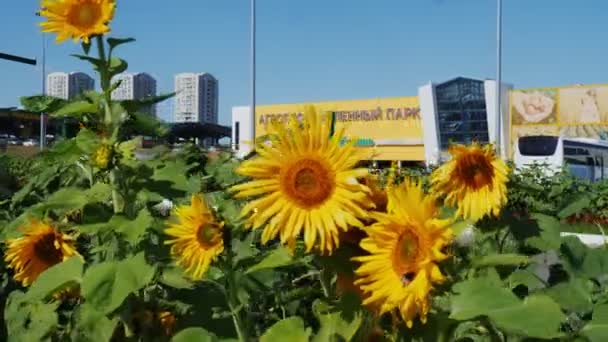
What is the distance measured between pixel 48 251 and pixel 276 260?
3.14 feet

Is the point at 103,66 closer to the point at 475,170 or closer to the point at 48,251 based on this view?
the point at 48,251

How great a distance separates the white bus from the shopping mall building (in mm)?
8234

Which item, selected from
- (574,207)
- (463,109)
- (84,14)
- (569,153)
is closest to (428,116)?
(463,109)

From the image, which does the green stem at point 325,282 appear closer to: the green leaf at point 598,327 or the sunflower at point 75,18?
the green leaf at point 598,327

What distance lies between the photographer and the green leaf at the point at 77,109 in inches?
77.2

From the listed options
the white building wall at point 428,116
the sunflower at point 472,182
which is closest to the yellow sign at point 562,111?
the white building wall at point 428,116

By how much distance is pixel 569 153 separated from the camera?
77.6ft

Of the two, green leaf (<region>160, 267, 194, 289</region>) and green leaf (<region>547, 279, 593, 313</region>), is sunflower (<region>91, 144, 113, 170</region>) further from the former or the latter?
green leaf (<region>547, 279, 593, 313</region>)

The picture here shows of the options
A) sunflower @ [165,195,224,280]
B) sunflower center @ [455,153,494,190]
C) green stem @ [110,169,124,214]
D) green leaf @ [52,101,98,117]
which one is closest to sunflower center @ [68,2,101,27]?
green leaf @ [52,101,98,117]

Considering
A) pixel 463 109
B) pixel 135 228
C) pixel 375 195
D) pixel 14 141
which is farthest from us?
pixel 463 109

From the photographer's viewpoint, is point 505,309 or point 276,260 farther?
point 276,260

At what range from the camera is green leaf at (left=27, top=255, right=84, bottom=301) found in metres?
1.79

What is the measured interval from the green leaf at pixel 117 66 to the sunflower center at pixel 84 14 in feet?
0.51

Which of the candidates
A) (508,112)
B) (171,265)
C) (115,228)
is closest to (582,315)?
(171,265)
